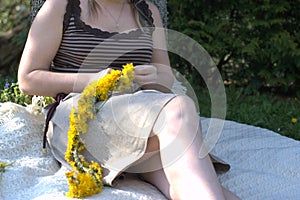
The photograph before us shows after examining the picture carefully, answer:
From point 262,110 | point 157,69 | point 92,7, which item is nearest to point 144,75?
point 157,69

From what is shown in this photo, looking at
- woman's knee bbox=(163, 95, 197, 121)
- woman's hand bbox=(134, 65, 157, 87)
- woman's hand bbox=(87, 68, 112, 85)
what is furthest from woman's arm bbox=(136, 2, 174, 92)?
woman's knee bbox=(163, 95, 197, 121)

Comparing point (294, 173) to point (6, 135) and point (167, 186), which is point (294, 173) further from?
point (6, 135)

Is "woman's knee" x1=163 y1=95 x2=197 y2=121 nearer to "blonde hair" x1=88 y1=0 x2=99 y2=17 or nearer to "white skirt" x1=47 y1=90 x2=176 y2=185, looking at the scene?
"white skirt" x1=47 y1=90 x2=176 y2=185

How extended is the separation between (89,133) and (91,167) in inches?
4.3

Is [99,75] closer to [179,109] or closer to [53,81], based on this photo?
[53,81]

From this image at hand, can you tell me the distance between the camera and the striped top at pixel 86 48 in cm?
205

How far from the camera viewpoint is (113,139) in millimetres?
1737

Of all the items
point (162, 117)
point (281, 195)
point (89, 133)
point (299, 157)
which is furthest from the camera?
point (299, 157)

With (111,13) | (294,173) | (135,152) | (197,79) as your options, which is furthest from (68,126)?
(197,79)

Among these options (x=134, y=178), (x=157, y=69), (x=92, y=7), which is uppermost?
(x=92, y=7)

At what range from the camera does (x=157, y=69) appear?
222 cm

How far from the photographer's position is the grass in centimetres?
355

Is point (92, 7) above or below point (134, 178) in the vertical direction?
above

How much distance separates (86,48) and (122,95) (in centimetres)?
35
